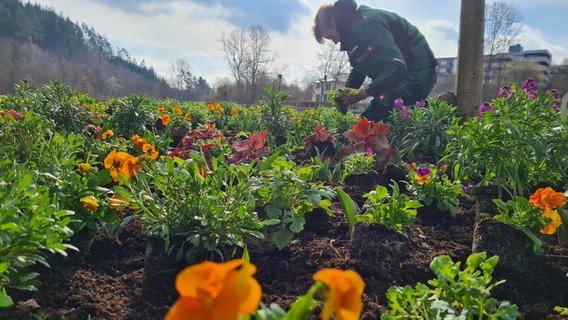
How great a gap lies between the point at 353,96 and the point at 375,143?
6.62ft

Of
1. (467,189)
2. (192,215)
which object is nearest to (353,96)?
(467,189)

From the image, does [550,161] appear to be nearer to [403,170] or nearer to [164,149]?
[403,170]

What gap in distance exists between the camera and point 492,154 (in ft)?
6.84

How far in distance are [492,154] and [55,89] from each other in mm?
3837

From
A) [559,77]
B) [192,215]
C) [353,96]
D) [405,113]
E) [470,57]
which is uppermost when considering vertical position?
[559,77]

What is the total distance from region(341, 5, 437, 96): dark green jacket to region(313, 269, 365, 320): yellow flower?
15.8ft

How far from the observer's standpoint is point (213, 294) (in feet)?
1.40

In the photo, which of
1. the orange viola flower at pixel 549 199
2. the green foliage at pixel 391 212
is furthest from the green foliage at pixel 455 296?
the orange viola flower at pixel 549 199

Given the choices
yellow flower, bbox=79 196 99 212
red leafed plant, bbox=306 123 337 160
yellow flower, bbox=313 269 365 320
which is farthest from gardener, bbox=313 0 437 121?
yellow flower, bbox=313 269 365 320

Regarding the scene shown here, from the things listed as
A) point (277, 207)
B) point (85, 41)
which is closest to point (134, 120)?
point (277, 207)

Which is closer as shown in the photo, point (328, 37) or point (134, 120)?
point (134, 120)

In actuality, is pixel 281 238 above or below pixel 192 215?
below

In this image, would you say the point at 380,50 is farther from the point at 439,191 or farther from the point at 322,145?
the point at 439,191

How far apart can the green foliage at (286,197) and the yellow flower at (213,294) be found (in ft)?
4.20
